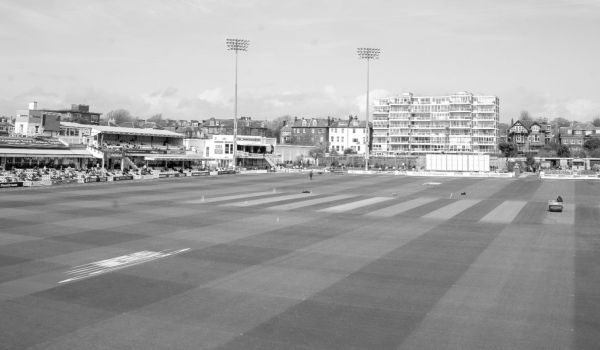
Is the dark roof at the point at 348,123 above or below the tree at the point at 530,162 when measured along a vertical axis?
above

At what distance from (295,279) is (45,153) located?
73665 mm

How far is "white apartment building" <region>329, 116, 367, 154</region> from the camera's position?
6415 inches

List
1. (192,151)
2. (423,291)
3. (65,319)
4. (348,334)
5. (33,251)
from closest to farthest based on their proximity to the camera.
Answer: (348,334), (65,319), (423,291), (33,251), (192,151)

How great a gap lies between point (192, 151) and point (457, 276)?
10167 cm

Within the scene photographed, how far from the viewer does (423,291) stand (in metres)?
19.5

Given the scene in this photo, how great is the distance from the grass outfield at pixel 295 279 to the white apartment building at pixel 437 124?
118 meters

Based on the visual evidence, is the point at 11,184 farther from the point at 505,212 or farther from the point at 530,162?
the point at 530,162

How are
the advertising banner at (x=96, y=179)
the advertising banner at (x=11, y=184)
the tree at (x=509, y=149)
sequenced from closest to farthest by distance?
the advertising banner at (x=11, y=184)
the advertising banner at (x=96, y=179)
the tree at (x=509, y=149)

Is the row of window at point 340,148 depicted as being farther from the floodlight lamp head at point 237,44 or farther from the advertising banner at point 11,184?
the advertising banner at point 11,184

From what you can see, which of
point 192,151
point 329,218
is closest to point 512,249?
point 329,218

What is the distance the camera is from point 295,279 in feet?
69.0

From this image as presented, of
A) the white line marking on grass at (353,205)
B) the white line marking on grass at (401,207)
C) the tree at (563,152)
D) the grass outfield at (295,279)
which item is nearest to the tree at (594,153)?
the tree at (563,152)

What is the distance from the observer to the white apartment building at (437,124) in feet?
514

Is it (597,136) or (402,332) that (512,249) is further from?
(597,136)
